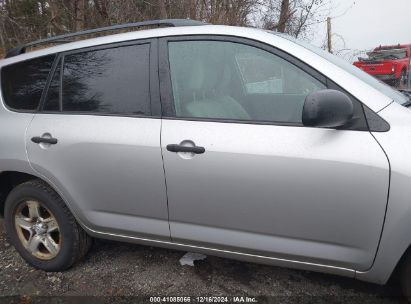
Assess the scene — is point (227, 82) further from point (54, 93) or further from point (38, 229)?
point (38, 229)

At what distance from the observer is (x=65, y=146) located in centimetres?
251

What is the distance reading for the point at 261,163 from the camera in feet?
6.63

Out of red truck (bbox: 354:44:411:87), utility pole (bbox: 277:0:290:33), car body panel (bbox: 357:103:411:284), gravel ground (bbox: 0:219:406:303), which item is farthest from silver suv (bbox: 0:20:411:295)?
red truck (bbox: 354:44:411:87)

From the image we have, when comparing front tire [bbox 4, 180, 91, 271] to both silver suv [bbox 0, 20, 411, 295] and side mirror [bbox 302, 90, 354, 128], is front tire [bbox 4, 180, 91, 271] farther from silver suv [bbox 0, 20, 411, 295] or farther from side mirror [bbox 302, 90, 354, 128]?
side mirror [bbox 302, 90, 354, 128]

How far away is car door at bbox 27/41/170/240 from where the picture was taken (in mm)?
2330

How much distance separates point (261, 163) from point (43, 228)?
1810 millimetres

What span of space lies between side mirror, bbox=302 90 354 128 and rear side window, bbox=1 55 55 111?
6.30ft

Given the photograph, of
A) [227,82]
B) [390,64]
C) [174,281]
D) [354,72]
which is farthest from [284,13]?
[174,281]

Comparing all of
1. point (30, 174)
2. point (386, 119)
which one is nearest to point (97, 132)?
point (30, 174)

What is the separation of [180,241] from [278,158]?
86cm

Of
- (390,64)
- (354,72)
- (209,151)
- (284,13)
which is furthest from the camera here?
(390,64)

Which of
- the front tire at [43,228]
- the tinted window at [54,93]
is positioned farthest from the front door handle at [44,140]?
the front tire at [43,228]

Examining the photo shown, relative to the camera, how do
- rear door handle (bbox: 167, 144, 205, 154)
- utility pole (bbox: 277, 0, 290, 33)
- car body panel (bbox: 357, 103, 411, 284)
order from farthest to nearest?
utility pole (bbox: 277, 0, 290, 33), rear door handle (bbox: 167, 144, 205, 154), car body panel (bbox: 357, 103, 411, 284)

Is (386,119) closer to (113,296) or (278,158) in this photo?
(278,158)
